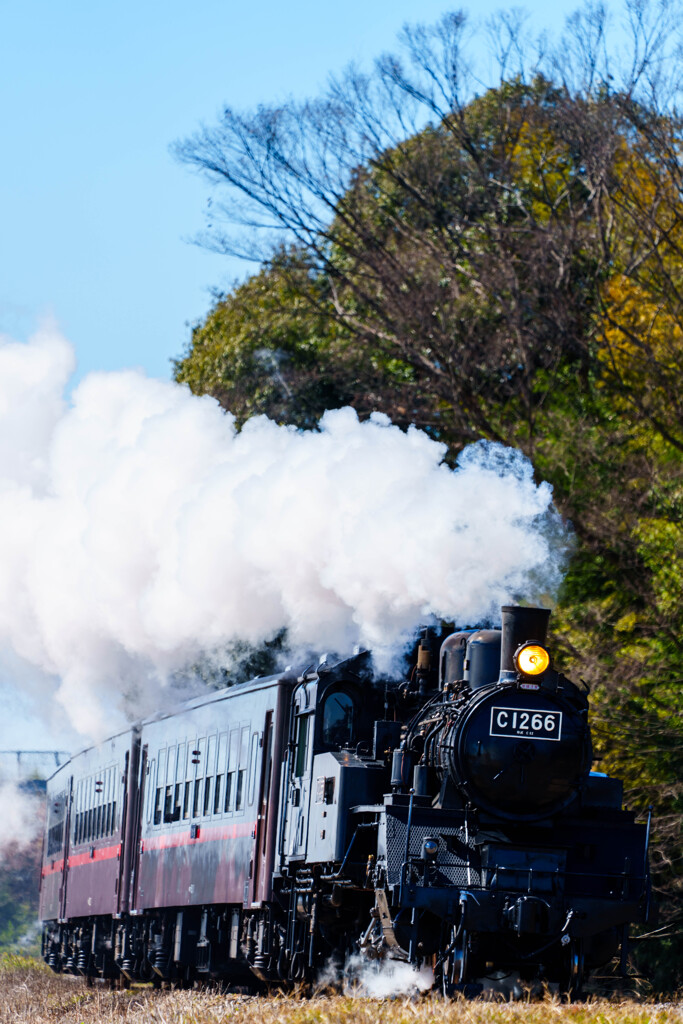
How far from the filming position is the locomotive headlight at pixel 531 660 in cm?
1206

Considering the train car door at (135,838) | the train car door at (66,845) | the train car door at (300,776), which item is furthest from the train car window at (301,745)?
the train car door at (66,845)

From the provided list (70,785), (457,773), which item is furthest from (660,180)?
(457,773)

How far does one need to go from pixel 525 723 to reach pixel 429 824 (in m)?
1.13

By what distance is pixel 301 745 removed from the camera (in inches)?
539

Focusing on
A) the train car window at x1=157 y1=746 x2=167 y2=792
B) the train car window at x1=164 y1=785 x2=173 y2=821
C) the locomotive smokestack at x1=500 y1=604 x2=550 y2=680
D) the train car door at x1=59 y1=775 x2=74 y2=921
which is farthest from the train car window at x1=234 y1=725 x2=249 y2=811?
the train car door at x1=59 y1=775 x2=74 y2=921

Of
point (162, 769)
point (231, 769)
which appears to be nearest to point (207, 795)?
point (231, 769)

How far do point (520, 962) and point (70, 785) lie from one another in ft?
49.4

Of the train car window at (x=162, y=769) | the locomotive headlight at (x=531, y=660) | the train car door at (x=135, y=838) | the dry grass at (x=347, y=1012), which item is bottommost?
the dry grass at (x=347, y=1012)

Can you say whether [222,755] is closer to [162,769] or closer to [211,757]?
[211,757]

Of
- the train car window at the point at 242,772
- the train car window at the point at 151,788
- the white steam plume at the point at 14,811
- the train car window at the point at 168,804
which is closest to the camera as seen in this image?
the train car window at the point at 242,772

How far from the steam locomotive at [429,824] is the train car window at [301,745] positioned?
0.03 metres

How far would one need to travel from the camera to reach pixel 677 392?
25.4m

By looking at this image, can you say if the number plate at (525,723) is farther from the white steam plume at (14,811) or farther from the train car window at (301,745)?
the white steam plume at (14,811)

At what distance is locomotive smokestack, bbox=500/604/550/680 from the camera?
39.4ft
